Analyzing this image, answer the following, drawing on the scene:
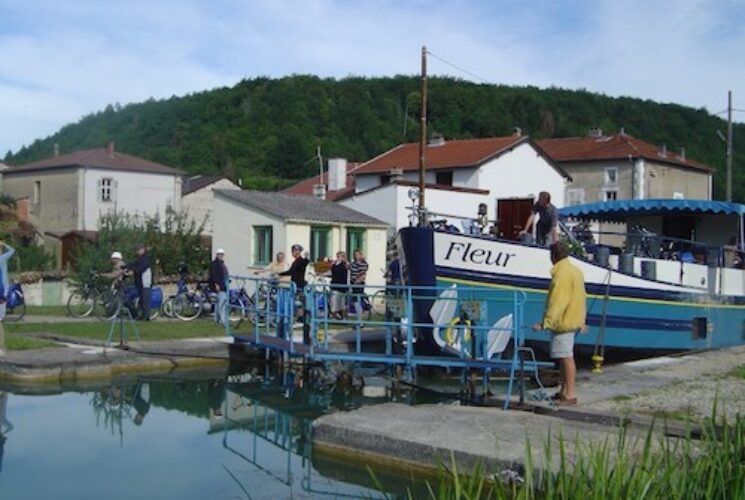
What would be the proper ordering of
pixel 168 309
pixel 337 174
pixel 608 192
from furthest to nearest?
pixel 608 192 → pixel 337 174 → pixel 168 309

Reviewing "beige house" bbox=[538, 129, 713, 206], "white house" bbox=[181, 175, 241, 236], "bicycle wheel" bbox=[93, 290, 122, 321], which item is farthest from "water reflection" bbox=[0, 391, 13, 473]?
"beige house" bbox=[538, 129, 713, 206]

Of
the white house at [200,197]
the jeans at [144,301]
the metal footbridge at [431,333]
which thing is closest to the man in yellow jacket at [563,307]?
the metal footbridge at [431,333]

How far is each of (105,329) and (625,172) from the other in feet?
152

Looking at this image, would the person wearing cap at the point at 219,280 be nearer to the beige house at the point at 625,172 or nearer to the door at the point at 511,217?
the door at the point at 511,217

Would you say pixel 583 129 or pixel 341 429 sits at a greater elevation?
pixel 583 129

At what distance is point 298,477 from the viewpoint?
782cm

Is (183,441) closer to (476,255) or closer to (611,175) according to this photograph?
(476,255)

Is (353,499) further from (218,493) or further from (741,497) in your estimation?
(741,497)

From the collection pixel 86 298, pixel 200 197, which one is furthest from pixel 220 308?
pixel 200 197

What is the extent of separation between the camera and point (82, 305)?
2073cm

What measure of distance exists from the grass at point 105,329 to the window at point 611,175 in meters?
44.1

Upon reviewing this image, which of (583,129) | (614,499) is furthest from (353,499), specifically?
(583,129)

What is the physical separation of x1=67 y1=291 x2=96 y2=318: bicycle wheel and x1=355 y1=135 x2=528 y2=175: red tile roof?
70.7 feet

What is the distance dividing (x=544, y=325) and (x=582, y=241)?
7370 millimetres
